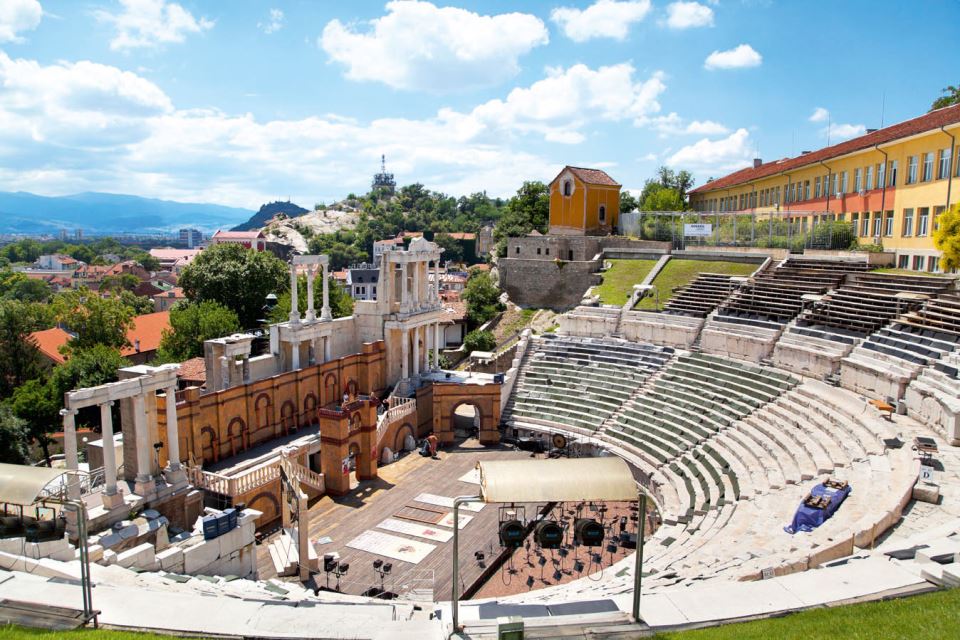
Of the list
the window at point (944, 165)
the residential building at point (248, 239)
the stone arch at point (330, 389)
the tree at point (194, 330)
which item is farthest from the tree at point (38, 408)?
the residential building at point (248, 239)

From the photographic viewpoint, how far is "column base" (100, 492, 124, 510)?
18.1m

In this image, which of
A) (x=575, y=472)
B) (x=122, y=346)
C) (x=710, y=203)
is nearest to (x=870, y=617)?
(x=575, y=472)

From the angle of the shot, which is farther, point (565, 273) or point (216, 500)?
point (565, 273)

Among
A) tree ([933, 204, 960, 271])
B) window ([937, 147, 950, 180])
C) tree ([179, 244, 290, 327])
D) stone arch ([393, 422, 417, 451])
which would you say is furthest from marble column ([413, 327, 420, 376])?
window ([937, 147, 950, 180])

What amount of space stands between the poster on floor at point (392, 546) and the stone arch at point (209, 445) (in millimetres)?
7412

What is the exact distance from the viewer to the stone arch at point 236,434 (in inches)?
1032

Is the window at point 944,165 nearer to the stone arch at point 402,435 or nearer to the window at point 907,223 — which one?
the window at point 907,223

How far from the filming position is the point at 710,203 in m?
74.9

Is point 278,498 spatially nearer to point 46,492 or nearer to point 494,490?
point 46,492

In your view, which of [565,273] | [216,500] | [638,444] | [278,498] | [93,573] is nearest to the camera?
[93,573]

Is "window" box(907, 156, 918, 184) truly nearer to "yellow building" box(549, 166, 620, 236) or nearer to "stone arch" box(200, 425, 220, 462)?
"yellow building" box(549, 166, 620, 236)

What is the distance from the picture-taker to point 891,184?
3703cm

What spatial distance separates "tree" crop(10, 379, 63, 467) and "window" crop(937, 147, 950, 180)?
156 feet

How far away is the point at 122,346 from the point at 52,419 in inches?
607
